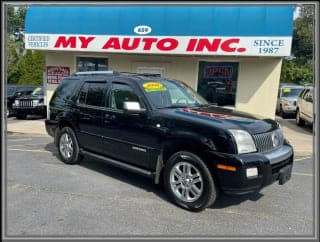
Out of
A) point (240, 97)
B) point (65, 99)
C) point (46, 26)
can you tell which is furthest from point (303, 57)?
point (65, 99)

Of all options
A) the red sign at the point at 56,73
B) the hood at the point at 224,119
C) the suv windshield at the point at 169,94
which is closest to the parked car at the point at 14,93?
the red sign at the point at 56,73

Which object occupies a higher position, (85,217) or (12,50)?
(12,50)

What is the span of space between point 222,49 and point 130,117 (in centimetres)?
582

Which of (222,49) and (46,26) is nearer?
(222,49)

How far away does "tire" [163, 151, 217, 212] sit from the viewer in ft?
13.0

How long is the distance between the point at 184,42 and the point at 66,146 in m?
5.42

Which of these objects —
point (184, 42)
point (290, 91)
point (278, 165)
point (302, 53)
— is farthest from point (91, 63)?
point (302, 53)

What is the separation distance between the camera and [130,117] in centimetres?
482

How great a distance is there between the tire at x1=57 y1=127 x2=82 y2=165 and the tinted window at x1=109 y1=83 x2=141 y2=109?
4.50ft

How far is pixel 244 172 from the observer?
3.71 m

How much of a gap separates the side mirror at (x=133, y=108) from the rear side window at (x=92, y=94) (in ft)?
3.37

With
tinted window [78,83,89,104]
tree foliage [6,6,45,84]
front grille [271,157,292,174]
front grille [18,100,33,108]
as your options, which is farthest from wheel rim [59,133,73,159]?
tree foliage [6,6,45,84]

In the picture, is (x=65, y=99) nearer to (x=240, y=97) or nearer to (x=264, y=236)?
(x=264, y=236)

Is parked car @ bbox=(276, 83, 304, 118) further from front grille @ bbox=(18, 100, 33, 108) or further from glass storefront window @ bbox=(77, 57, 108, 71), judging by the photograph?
front grille @ bbox=(18, 100, 33, 108)
